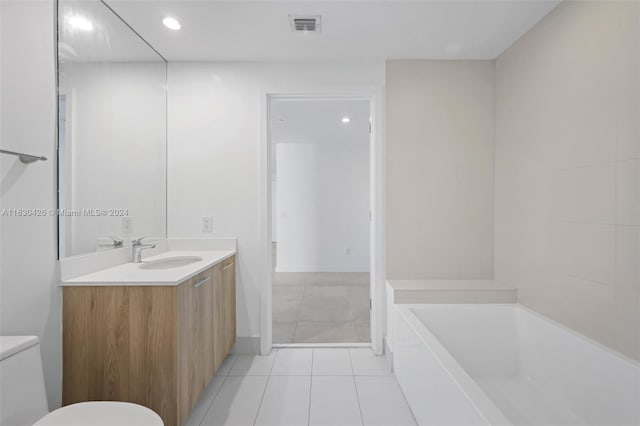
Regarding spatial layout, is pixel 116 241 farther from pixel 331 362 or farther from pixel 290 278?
pixel 290 278

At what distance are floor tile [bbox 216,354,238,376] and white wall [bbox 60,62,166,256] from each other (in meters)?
1.13

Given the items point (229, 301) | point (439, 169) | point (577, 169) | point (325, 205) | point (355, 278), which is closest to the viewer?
point (577, 169)

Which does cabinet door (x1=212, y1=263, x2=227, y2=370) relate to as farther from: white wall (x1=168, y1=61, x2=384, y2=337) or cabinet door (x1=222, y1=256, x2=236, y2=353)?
white wall (x1=168, y1=61, x2=384, y2=337)

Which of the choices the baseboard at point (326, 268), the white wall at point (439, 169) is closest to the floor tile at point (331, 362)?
the white wall at point (439, 169)

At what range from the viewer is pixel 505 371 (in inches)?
72.4

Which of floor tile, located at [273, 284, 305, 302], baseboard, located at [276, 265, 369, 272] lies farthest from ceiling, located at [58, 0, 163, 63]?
baseboard, located at [276, 265, 369, 272]

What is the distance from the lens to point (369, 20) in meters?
1.93

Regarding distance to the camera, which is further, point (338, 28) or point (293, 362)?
point (293, 362)

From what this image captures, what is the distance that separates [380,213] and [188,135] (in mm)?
1690

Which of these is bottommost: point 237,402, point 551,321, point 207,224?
point 237,402

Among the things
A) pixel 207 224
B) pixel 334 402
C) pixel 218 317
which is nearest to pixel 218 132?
pixel 207 224

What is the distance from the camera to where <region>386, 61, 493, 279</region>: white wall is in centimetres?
244

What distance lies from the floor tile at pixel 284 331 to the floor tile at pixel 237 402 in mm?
600

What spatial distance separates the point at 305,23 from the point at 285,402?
241 cm
